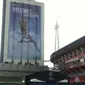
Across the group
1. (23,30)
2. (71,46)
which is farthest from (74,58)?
(23,30)

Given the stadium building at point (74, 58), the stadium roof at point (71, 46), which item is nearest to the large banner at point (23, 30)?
the stadium roof at point (71, 46)

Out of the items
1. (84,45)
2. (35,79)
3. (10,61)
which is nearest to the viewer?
(35,79)

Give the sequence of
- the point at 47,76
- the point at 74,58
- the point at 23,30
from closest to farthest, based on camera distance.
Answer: the point at 47,76, the point at 74,58, the point at 23,30

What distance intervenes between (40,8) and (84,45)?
3946 centimetres

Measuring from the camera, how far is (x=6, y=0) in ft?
238

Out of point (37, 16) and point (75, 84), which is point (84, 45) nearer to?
point (75, 84)

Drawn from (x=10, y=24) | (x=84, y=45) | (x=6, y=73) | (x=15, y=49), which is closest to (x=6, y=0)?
(x=10, y=24)

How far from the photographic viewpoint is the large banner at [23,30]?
70.6 m

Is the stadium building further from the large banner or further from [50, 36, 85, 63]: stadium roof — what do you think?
the large banner

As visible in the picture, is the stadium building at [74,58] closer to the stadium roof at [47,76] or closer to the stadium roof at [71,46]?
the stadium roof at [71,46]

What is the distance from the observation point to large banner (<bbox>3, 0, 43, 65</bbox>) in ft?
232

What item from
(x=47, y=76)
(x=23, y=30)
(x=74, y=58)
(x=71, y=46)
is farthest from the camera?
(x=23, y=30)

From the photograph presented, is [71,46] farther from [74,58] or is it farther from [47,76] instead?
[47,76]

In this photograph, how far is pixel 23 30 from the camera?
71.9 metres
